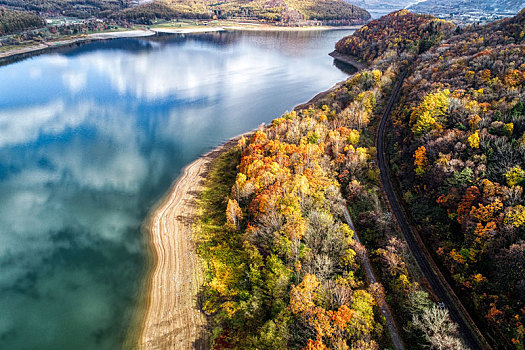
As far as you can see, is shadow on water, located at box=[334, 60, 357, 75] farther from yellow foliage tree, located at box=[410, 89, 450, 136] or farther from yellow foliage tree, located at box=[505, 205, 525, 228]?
yellow foliage tree, located at box=[505, 205, 525, 228]

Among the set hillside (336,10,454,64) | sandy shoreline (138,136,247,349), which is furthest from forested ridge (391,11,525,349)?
hillside (336,10,454,64)

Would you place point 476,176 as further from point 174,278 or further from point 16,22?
point 16,22

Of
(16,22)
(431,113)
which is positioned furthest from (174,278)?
(16,22)

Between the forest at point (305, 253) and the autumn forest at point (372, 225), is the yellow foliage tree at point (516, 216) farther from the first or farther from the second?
the forest at point (305, 253)

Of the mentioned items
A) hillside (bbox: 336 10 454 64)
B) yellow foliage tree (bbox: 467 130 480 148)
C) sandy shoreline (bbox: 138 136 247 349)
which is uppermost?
hillside (bbox: 336 10 454 64)

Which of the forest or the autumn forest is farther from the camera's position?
the autumn forest
